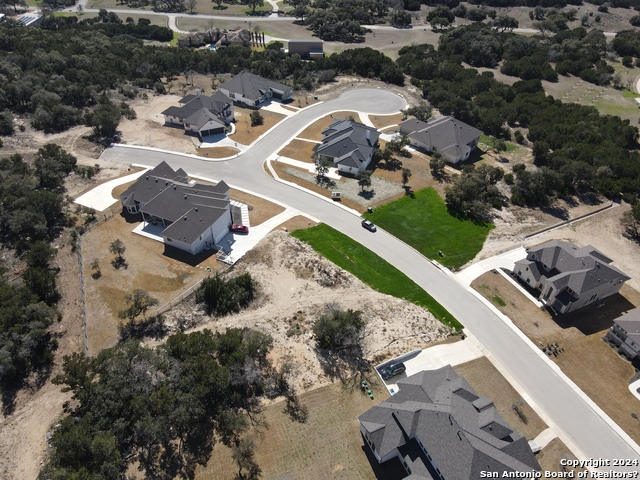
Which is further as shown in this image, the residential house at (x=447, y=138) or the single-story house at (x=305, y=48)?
the single-story house at (x=305, y=48)

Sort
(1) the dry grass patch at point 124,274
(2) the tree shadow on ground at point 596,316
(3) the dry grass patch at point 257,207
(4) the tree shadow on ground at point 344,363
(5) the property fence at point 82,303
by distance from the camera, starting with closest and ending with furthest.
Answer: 1. (4) the tree shadow on ground at point 344,363
2. (5) the property fence at point 82,303
3. (1) the dry grass patch at point 124,274
4. (2) the tree shadow on ground at point 596,316
5. (3) the dry grass patch at point 257,207

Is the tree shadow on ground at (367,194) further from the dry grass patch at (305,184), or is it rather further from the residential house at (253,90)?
the residential house at (253,90)

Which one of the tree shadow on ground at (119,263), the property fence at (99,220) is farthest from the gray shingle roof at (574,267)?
the property fence at (99,220)

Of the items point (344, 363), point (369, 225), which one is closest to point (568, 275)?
point (369, 225)

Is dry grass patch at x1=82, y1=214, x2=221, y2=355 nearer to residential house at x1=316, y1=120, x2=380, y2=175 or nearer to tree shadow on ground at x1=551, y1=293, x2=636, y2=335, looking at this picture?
residential house at x1=316, y1=120, x2=380, y2=175

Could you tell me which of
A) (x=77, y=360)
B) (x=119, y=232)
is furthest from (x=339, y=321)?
(x=119, y=232)

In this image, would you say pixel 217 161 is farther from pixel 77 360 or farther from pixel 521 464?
pixel 521 464

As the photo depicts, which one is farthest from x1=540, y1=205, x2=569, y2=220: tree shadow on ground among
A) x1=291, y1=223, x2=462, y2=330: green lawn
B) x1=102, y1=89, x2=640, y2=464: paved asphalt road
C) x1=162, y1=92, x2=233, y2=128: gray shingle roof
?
x1=162, y1=92, x2=233, y2=128: gray shingle roof
